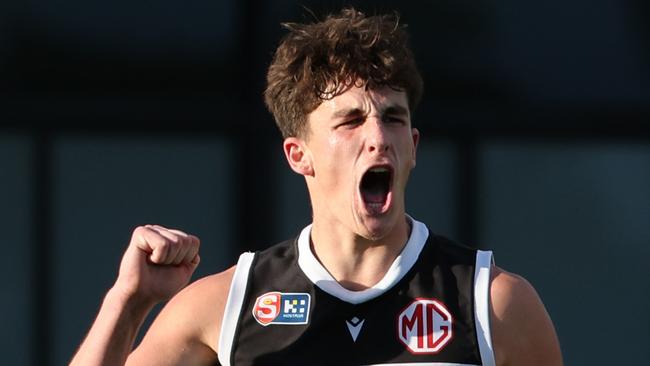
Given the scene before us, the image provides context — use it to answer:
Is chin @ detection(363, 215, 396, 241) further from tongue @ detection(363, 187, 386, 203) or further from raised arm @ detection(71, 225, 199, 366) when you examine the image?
raised arm @ detection(71, 225, 199, 366)

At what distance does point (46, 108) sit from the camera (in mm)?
6371

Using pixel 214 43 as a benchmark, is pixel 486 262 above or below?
below

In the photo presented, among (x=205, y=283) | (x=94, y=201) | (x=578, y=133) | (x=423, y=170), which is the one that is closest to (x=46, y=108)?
(x=94, y=201)

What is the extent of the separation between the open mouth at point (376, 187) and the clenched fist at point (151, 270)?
16.9 inches

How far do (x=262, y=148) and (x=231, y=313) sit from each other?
2.60m

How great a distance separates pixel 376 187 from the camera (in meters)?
3.84

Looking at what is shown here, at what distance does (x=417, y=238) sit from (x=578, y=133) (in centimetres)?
271

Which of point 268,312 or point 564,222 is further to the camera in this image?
point 564,222

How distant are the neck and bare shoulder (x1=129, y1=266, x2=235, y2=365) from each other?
0.27m

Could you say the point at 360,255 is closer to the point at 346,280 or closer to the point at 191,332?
the point at 346,280

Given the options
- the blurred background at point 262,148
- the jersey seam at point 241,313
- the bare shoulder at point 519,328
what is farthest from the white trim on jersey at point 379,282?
the blurred background at point 262,148

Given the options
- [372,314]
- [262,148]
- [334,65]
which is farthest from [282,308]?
[262,148]

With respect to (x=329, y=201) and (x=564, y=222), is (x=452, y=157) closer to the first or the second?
(x=564, y=222)

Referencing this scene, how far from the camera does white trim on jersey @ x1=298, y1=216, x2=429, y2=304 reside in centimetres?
381
